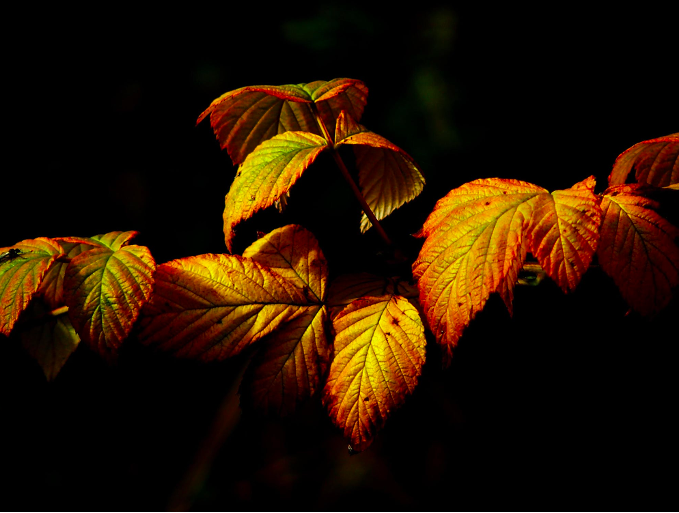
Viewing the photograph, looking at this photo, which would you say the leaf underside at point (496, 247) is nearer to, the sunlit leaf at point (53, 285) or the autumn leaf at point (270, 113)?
the autumn leaf at point (270, 113)

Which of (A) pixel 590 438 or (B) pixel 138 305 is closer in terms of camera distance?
(B) pixel 138 305

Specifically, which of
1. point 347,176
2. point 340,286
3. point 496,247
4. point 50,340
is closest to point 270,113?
point 347,176

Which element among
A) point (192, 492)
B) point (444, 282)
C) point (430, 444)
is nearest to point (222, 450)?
point (192, 492)

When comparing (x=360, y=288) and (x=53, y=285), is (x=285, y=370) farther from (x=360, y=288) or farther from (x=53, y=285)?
(x=53, y=285)

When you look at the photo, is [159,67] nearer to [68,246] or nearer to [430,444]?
[68,246]

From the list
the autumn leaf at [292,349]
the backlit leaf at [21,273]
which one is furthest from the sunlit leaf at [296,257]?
the backlit leaf at [21,273]
